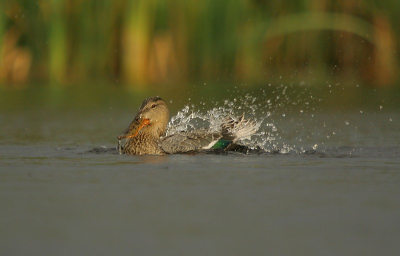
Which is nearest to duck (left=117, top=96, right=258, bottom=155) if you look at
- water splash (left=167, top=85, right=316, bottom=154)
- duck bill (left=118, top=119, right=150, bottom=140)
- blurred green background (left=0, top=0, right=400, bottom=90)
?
duck bill (left=118, top=119, right=150, bottom=140)

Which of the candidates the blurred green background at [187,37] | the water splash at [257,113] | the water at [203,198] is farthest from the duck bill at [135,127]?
the blurred green background at [187,37]

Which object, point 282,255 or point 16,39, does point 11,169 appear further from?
point 16,39

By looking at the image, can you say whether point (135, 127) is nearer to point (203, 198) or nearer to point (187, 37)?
point (203, 198)

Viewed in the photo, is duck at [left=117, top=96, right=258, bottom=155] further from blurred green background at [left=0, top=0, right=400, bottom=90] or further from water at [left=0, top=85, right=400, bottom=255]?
blurred green background at [left=0, top=0, right=400, bottom=90]

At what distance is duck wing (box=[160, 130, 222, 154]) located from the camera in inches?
330

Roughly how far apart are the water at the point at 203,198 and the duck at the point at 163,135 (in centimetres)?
24

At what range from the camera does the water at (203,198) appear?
14.3 feet

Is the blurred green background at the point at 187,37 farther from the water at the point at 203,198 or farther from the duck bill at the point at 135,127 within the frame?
the duck bill at the point at 135,127

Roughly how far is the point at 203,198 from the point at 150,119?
11.6 feet

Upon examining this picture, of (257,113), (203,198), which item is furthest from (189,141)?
(257,113)

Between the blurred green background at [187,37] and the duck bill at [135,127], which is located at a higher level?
the blurred green background at [187,37]

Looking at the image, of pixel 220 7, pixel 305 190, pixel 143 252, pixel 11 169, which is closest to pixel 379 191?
pixel 305 190

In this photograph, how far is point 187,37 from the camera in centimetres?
1462

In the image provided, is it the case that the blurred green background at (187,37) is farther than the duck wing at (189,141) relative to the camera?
Yes
